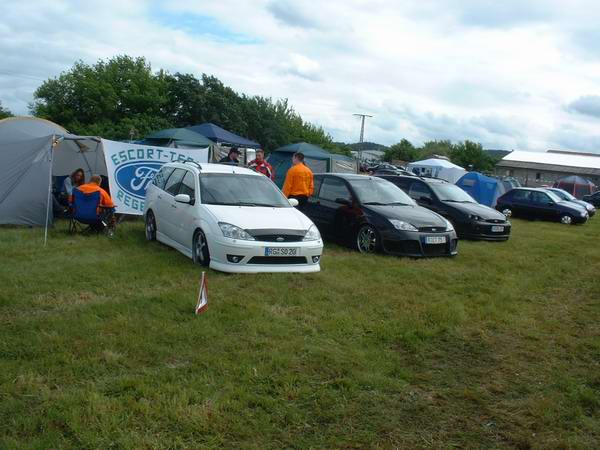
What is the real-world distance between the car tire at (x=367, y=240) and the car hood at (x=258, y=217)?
201cm

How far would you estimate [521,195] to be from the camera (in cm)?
2180

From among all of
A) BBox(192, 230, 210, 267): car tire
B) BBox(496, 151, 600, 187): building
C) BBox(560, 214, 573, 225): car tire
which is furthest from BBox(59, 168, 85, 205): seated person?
BBox(496, 151, 600, 187): building

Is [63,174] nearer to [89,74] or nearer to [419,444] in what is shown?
[419,444]

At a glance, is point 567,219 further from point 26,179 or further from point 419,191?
point 26,179

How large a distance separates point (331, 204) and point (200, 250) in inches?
151

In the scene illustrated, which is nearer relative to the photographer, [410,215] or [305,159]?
[410,215]

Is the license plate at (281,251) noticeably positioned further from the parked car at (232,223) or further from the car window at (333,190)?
the car window at (333,190)

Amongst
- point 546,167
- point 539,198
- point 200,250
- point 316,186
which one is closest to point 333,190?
point 316,186

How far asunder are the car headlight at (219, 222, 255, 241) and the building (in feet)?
207

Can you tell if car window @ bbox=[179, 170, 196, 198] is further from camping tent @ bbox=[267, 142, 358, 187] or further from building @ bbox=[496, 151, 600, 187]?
building @ bbox=[496, 151, 600, 187]

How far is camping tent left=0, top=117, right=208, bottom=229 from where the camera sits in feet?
35.8

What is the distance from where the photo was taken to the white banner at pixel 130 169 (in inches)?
458

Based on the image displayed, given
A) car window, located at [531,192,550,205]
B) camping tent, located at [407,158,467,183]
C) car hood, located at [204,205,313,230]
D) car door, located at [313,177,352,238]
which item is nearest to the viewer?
car hood, located at [204,205,313,230]

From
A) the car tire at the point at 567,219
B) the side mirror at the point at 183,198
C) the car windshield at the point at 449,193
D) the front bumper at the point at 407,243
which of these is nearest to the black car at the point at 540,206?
the car tire at the point at 567,219
